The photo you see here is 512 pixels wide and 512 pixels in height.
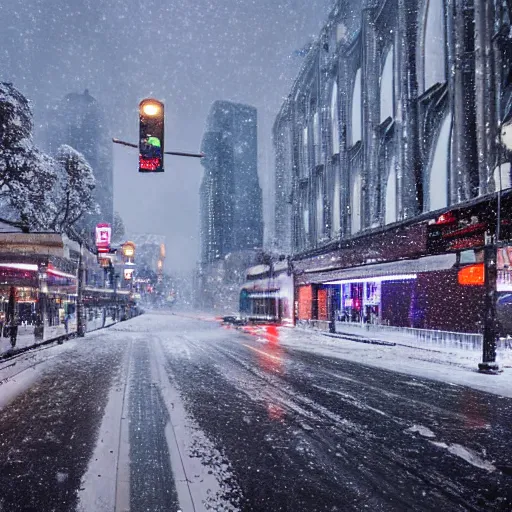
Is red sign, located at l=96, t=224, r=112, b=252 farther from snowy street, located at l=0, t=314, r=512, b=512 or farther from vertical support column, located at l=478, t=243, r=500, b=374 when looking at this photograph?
vertical support column, located at l=478, t=243, r=500, b=374

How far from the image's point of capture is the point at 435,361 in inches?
581

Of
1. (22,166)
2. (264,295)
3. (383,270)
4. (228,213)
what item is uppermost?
(228,213)

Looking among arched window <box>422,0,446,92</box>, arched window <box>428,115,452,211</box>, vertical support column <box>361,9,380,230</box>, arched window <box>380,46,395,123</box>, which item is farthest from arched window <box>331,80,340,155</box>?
arched window <box>428,115,452,211</box>

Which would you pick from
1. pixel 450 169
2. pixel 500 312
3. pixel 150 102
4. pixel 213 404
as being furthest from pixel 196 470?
pixel 450 169

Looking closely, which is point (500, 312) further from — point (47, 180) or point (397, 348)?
point (47, 180)

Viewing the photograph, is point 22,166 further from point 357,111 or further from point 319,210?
point 357,111

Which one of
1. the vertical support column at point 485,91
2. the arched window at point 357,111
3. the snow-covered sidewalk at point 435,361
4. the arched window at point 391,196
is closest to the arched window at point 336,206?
the arched window at point 357,111

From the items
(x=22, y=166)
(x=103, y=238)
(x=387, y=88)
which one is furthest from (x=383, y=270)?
Result: (x=103, y=238)

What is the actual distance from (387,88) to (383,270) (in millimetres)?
11125

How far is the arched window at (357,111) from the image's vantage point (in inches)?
1173

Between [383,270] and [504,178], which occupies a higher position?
[504,178]

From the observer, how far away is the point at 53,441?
5.75 metres

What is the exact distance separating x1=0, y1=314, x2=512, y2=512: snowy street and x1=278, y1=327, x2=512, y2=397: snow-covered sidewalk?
983mm

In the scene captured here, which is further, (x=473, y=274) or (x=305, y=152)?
(x=305, y=152)
